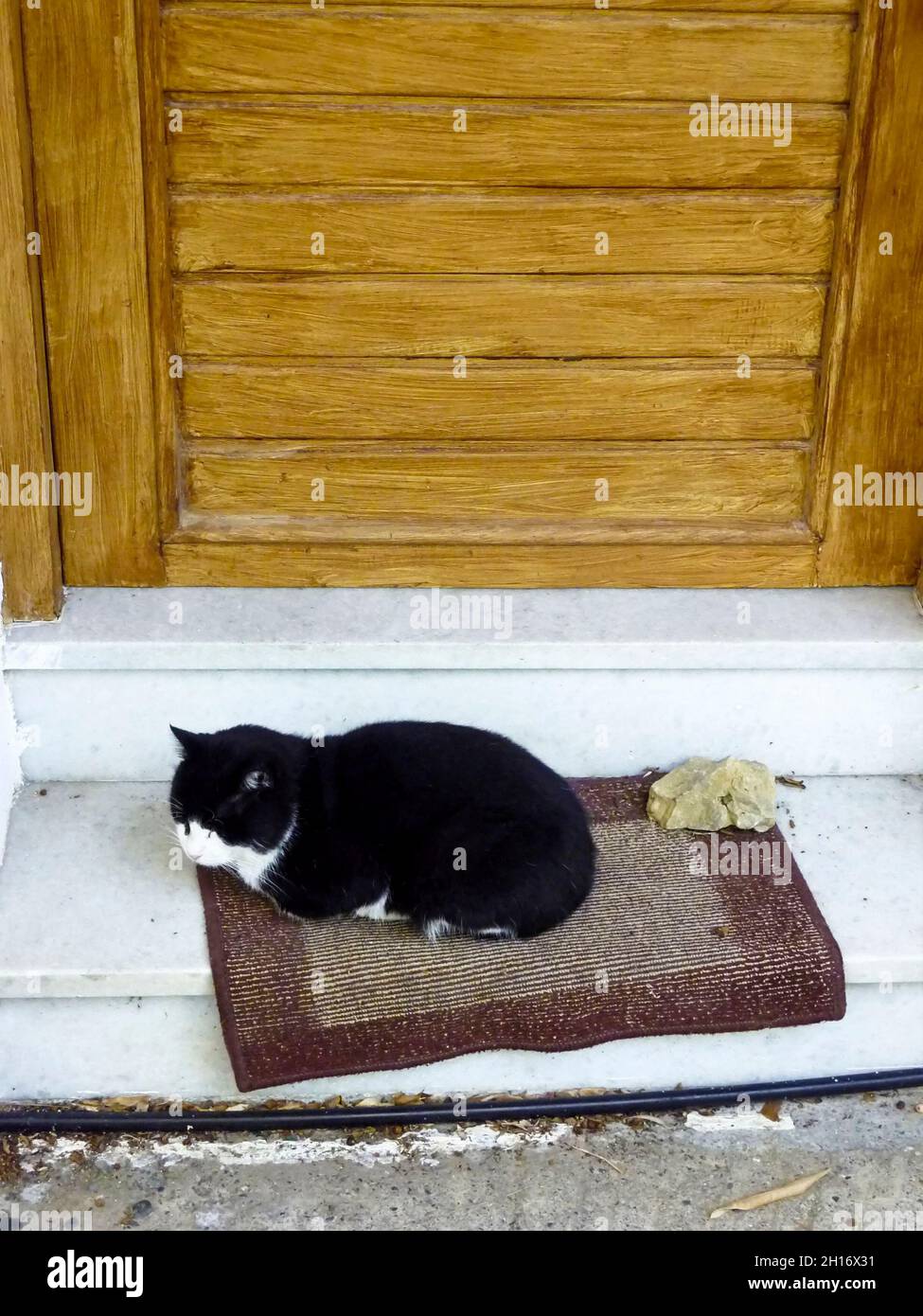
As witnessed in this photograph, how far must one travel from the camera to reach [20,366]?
294 cm

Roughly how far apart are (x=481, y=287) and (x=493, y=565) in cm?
62

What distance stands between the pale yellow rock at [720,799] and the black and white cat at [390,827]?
0.36m

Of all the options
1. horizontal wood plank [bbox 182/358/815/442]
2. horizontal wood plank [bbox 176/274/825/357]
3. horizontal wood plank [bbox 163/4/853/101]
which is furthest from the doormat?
horizontal wood plank [bbox 163/4/853/101]

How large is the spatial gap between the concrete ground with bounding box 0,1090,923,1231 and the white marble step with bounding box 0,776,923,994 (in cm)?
31

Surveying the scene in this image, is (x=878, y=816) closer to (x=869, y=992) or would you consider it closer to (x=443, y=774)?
(x=869, y=992)

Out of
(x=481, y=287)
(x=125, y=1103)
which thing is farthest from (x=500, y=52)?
(x=125, y=1103)

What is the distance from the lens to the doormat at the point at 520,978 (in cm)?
273

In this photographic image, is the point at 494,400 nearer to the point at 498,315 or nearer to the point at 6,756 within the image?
the point at 498,315

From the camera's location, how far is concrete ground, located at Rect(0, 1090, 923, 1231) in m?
2.64

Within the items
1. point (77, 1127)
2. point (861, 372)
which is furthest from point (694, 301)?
point (77, 1127)

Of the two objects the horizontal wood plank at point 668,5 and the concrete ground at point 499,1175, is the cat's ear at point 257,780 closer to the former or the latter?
the concrete ground at point 499,1175
